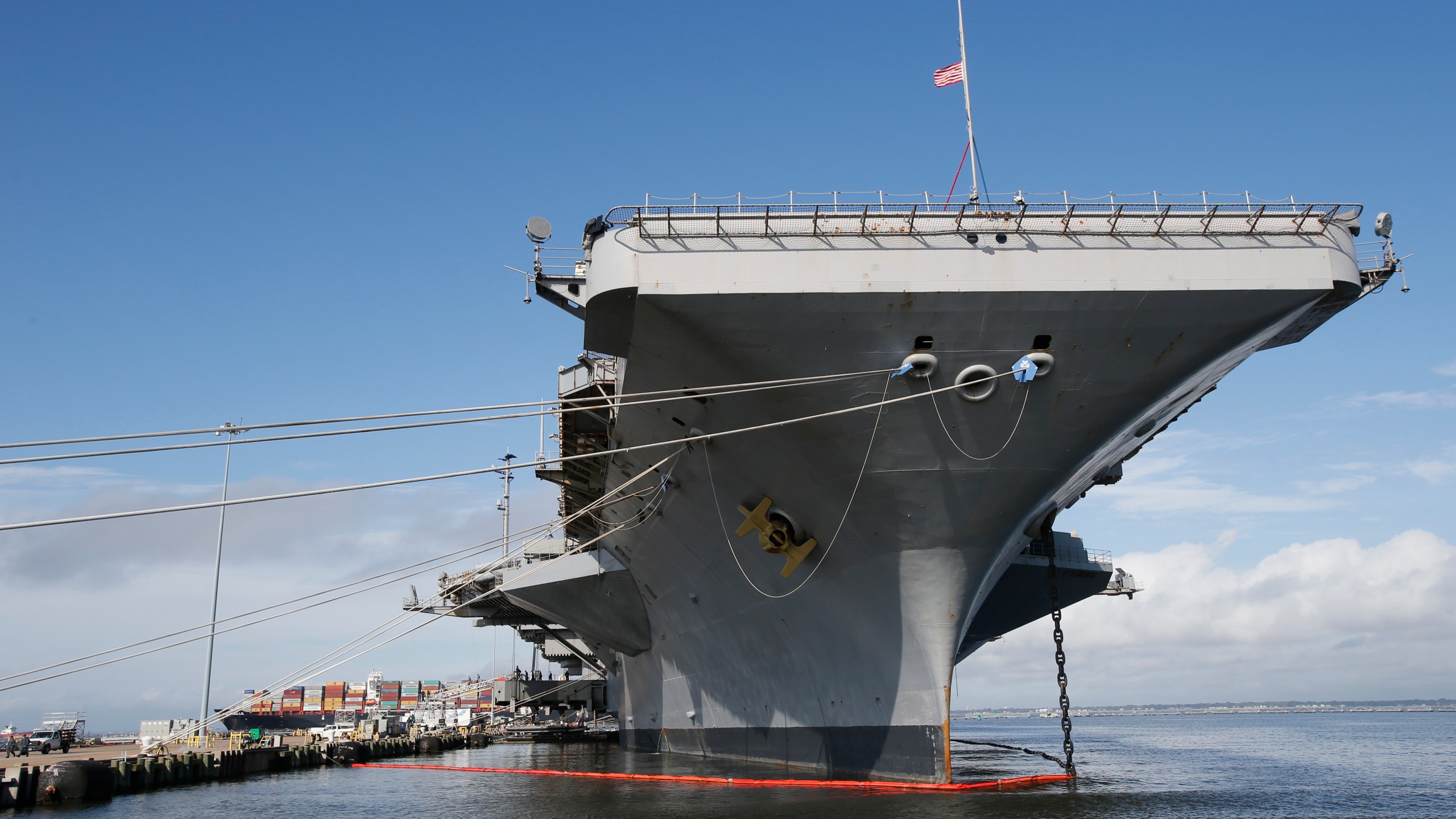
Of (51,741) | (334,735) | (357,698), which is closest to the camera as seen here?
(51,741)

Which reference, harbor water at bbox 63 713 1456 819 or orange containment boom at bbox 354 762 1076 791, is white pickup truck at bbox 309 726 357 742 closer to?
harbor water at bbox 63 713 1456 819

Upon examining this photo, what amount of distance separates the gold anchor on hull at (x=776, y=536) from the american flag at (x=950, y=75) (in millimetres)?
5836

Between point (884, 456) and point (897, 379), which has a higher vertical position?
point (897, 379)

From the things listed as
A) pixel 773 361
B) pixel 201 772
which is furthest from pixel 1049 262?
pixel 201 772

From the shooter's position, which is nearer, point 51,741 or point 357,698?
point 51,741

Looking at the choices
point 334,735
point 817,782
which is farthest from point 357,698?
point 817,782

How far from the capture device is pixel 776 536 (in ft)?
41.7

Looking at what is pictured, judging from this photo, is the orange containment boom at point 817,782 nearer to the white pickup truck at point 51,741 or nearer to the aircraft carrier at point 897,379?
the aircraft carrier at point 897,379

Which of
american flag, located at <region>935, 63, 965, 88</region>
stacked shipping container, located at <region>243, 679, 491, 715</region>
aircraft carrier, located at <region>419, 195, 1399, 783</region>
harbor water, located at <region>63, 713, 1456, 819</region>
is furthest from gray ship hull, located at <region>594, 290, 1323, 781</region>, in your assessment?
stacked shipping container, located at <region>243, 679, 491, 715</region>

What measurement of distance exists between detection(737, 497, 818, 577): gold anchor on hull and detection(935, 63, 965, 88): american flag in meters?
5.84

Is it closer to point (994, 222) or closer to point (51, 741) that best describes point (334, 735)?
point (51, 741)

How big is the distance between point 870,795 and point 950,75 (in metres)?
9.39

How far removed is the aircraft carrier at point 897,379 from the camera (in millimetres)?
9883

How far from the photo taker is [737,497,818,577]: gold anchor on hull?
12680mm
